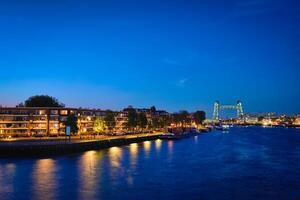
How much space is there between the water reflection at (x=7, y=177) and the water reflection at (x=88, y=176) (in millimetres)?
5108

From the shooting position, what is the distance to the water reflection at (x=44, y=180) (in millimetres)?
27969

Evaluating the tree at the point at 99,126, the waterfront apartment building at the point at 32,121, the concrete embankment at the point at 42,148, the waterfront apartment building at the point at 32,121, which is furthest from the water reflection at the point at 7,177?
the tree at the point at 99,126

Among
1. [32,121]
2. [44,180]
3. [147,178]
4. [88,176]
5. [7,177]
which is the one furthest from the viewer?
[32,121]

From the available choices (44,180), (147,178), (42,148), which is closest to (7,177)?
(44,180)

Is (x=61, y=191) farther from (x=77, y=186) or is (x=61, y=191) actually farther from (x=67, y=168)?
(x=67, y=168)

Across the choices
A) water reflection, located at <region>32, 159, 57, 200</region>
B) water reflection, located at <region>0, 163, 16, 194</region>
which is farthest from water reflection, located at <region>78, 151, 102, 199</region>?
water reflection, located at <region>0, 163, 16, 194</region>

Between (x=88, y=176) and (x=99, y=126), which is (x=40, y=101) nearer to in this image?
(x=99, y=126)

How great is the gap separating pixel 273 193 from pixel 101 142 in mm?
41300

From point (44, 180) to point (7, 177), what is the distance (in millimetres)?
3529

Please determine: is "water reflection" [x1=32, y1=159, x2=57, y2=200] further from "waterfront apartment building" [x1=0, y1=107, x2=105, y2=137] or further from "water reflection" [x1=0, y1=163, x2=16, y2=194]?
"waterfront apartment building" [x1=0, y1=107, x2=105, y2=137]

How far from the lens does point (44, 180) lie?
32938mm

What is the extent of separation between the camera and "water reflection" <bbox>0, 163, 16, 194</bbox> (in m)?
29.5

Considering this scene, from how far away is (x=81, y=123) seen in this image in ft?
338

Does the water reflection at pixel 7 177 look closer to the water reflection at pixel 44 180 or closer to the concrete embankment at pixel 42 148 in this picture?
the water reflection at pixel 44 180
